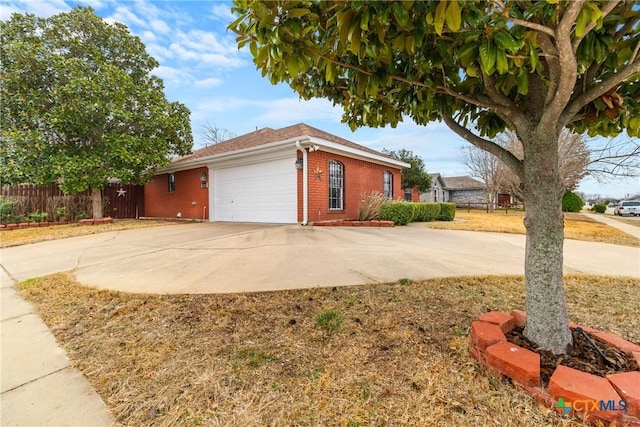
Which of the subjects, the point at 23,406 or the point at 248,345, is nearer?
the point at 23,406

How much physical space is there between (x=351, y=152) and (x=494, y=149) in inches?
344

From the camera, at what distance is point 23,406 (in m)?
1.53

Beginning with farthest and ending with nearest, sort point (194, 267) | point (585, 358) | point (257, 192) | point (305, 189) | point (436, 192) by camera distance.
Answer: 1. point (436, 192)
2. point (257, 192)
3. point (305, 189)
4. point (194, 267)
5. point (585, 358)

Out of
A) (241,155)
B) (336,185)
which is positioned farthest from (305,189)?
(241,155)

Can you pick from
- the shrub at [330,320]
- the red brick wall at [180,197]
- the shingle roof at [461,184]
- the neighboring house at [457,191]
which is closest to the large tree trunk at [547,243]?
the shrub at [330,320]

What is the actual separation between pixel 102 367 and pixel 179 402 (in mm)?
751

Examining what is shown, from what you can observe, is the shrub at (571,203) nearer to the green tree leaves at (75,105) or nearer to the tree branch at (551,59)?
the tree branch at (551,59)

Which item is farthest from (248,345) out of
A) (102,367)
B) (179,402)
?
(102,367)

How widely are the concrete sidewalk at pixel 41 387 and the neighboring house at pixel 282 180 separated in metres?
7.28

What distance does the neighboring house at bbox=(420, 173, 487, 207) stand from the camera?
114 ft

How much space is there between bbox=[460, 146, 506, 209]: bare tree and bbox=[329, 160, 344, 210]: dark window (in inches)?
680

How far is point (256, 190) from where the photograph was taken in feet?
34.3

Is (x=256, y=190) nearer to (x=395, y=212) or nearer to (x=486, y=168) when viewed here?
(x=395, y=212)

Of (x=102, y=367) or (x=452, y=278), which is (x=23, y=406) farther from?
(x=452, y=278)
